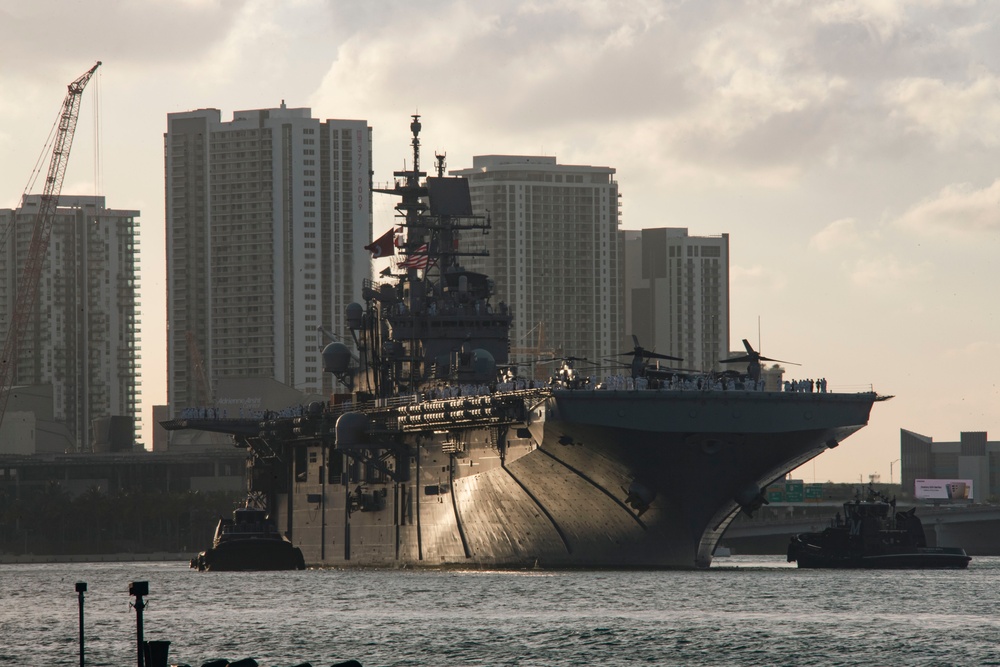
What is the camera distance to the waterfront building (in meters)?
191

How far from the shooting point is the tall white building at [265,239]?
614ft

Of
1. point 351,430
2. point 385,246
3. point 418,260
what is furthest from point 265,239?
point 351,430

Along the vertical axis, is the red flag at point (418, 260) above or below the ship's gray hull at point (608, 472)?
above

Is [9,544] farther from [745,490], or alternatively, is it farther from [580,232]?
[745,490]

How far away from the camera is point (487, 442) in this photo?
221ft

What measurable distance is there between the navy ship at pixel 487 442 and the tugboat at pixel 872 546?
873 inches

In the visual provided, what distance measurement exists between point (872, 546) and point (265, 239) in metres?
108

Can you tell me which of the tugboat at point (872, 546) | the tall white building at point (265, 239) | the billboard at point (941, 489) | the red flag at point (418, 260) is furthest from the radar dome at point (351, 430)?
the tall white building at point (265, 239)

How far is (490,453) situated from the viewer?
67.2 metres

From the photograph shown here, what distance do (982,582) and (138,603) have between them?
161 ft

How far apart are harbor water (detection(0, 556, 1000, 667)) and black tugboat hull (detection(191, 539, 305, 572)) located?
800 cm

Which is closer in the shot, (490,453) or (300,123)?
(490,453)

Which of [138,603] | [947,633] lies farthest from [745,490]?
[138,603]

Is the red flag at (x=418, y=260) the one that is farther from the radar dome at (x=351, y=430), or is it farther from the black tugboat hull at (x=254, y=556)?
the black tugboat hull at (x=254, y=556)
